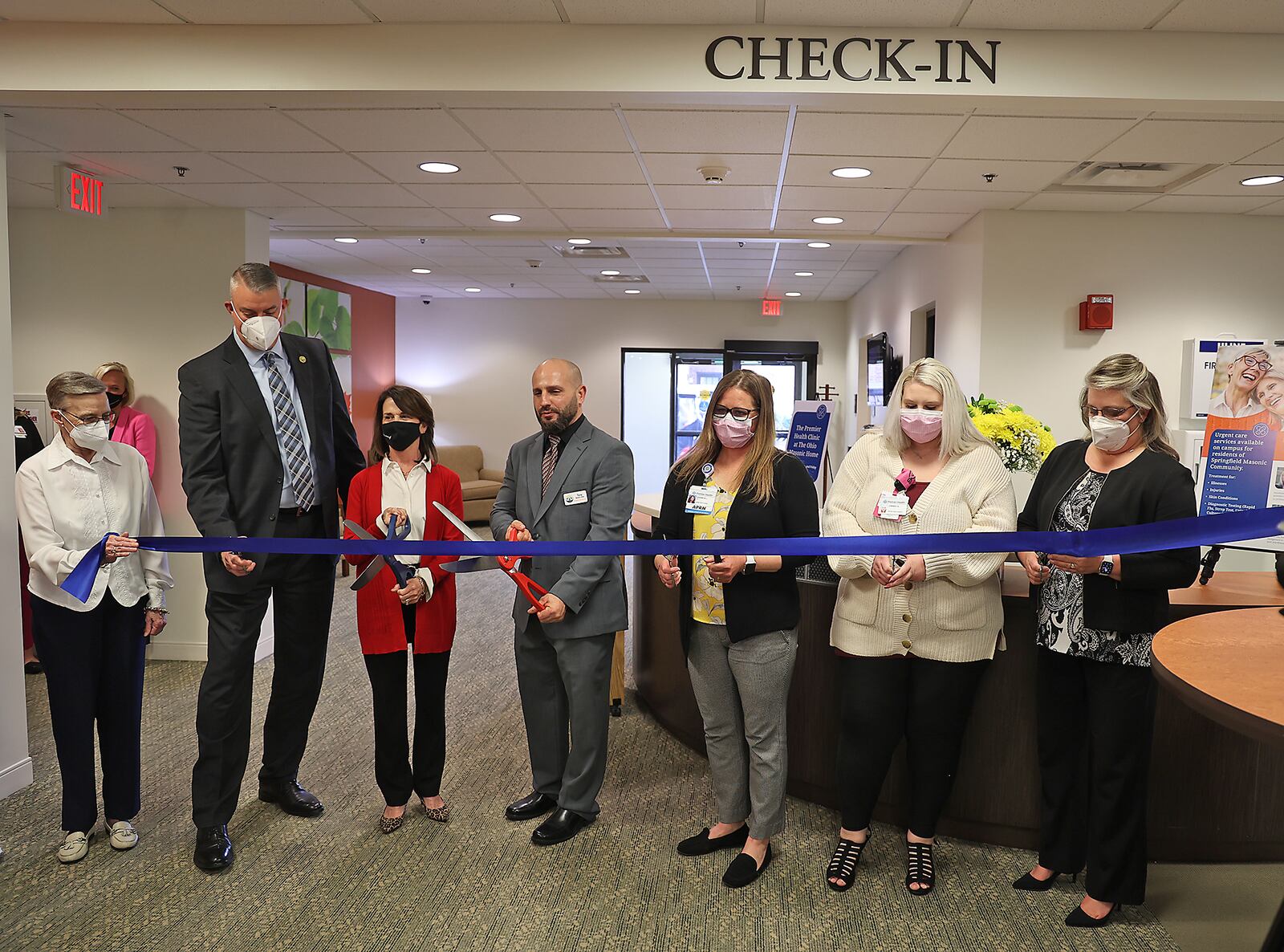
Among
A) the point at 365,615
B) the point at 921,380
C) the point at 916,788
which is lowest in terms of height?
the point at 916,788

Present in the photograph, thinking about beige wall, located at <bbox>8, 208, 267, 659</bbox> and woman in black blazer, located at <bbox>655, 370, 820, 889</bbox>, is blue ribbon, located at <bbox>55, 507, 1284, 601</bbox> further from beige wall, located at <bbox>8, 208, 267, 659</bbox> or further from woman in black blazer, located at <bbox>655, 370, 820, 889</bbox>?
beige wall, located at <bbox>8, 208, 267, 659</bbox>

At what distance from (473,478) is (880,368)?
564 cm

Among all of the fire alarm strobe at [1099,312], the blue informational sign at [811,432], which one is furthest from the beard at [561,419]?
the fire alarm strobe at [1099,312]

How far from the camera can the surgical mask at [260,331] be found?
2.87 meters

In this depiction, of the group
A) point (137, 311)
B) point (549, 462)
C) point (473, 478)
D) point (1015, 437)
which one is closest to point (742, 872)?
point (549, 462)

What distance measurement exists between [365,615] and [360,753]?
1160mm

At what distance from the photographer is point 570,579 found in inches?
114

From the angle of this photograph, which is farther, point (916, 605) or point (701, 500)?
point (701, 500)

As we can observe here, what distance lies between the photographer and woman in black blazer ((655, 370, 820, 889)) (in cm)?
270

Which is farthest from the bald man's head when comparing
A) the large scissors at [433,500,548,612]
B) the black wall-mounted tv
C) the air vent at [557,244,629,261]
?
the black wall-mounted tv

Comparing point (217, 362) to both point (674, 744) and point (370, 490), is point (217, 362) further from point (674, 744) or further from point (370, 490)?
point (674, 744)

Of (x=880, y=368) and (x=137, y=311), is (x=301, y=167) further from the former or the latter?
(x=880, y=368)

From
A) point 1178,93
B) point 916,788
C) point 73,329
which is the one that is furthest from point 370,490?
point 73,329

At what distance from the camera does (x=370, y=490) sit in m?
3.07
